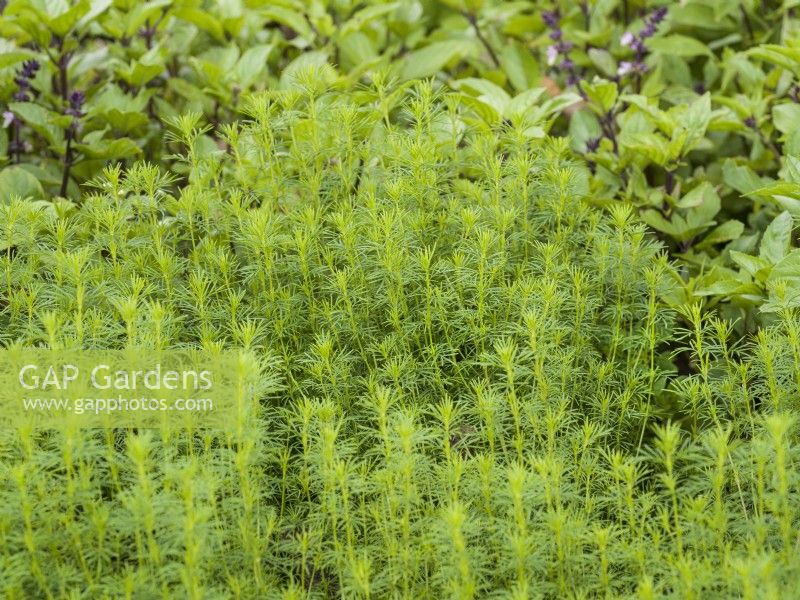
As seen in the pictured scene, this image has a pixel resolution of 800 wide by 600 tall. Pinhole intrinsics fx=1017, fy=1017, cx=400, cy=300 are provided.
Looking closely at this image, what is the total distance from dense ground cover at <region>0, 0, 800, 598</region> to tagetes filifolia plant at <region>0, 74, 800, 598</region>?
1 centimetres

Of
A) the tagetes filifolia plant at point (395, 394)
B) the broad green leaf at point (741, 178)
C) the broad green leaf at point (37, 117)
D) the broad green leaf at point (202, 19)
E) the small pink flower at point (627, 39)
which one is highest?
the broad green leaf at point (202, 19)

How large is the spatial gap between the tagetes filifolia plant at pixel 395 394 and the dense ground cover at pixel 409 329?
1 centimetres

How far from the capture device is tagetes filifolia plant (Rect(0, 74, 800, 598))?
1.93 metres

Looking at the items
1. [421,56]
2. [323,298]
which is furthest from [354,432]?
[421,56]

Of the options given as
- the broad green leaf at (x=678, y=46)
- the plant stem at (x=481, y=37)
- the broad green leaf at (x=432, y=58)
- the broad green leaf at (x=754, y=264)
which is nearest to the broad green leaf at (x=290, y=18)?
the broad green leaf at (x=432, y=58)

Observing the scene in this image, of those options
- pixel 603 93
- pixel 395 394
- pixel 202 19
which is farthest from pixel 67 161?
pixel 603 93

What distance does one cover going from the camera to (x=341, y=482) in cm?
195

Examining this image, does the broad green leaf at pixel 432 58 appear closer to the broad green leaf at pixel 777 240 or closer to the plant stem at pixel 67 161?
the plant stem at pixel 67 161

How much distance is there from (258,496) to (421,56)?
2.40 metres

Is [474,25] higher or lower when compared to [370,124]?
higher

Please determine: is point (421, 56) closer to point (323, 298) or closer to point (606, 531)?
point (323, 298)

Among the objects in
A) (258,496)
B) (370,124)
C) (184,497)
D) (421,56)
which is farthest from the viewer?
(421,56)

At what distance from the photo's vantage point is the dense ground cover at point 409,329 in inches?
76.8

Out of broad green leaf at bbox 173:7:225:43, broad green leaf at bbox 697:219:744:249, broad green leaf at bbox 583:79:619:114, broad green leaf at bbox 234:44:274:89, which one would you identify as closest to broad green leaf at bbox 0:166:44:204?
broad green leaf at bbox 234:44:274:89
